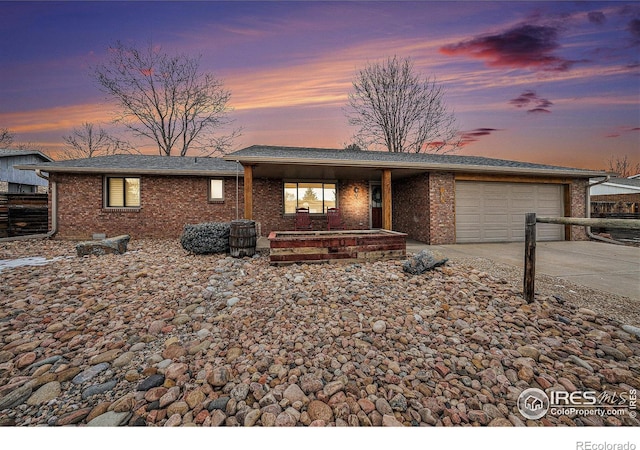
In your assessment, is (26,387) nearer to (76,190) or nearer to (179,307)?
(179,307)

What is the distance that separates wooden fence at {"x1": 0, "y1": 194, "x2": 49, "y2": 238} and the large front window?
9.33m

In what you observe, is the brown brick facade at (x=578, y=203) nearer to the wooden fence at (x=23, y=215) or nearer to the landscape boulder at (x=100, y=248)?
the landscape boulder at (x=100, y=248)

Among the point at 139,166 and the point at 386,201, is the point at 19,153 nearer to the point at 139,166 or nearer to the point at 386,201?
the point at 139,166

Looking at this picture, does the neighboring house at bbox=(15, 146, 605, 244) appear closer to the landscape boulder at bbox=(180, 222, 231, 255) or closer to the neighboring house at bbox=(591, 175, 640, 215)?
the landscape boulder at bbox=(180, 222, 231, 255)

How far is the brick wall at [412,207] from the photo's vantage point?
8.20 m

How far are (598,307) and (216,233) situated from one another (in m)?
6.66

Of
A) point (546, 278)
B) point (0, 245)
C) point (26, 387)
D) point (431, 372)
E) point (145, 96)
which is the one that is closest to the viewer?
point (26, 387)

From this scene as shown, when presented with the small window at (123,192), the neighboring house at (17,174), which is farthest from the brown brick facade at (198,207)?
the neighboring house at (17,174)

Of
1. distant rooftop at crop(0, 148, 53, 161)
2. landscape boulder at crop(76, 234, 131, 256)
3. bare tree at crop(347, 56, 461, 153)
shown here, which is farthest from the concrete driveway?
distant rooftop at crop(0, 148, 53, 161)

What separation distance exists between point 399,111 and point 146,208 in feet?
52.8

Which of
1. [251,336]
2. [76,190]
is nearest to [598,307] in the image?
[251,336]

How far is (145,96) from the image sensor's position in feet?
52.2

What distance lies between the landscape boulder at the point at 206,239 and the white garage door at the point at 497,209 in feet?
23.9

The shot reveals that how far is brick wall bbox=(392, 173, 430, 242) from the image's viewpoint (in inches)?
323
